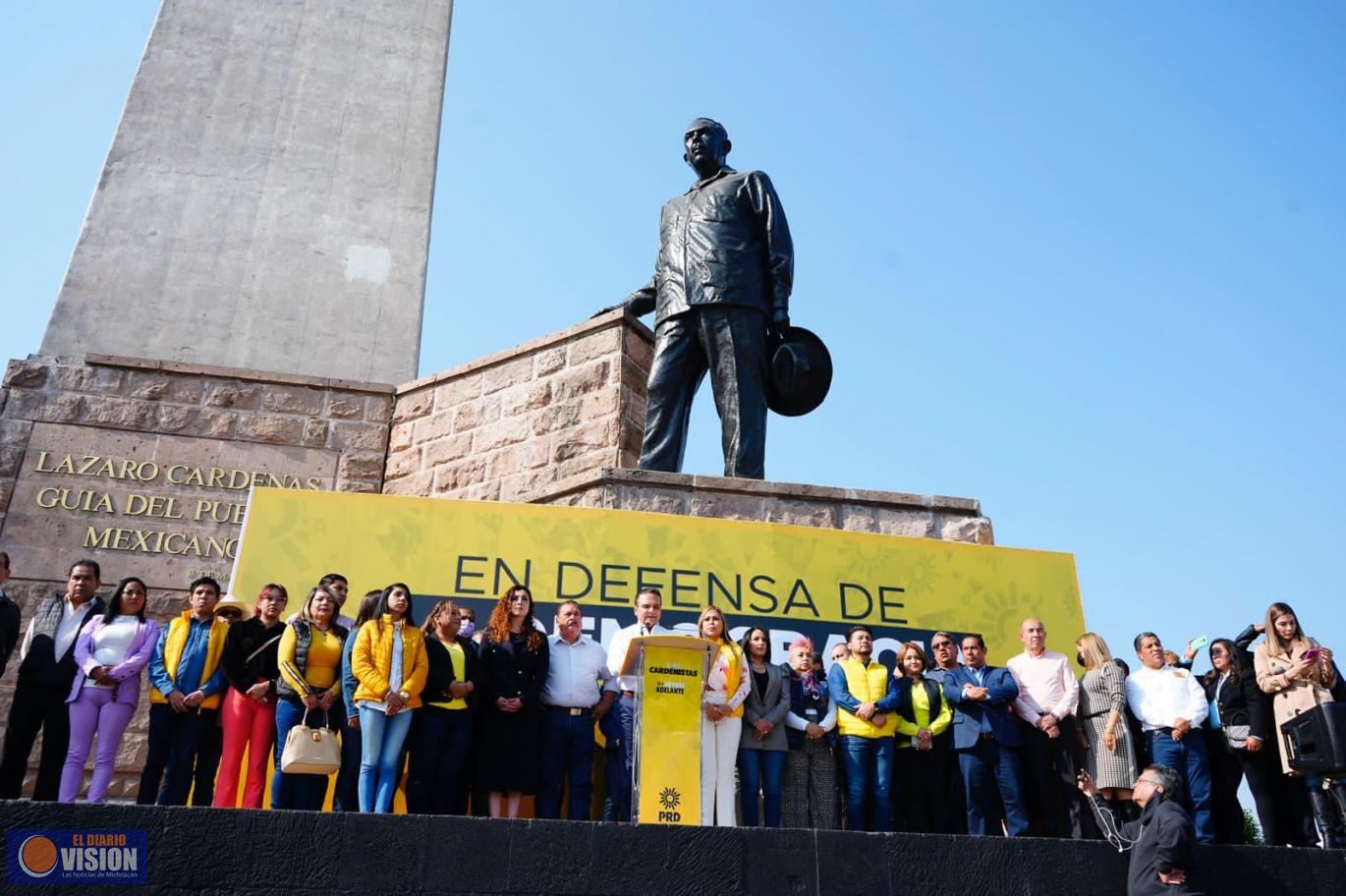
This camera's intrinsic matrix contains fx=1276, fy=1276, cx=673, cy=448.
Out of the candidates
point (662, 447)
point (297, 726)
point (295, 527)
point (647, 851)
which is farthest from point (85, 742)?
point (662, 447)

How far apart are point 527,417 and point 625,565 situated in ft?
8.84

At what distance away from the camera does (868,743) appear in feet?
21.8

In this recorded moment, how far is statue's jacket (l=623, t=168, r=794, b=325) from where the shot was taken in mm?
9250

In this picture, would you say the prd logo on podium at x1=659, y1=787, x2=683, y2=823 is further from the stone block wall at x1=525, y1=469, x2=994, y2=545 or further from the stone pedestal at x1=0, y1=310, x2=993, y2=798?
the stone pedestal at x1=0, y1=310, x2=993, y2=798

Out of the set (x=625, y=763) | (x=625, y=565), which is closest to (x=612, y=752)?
(x=625, y=763)

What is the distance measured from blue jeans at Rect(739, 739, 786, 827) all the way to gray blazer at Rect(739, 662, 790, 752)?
0.05 metres

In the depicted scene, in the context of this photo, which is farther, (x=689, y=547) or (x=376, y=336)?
(x=376, y=336)

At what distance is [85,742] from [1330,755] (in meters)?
5.99

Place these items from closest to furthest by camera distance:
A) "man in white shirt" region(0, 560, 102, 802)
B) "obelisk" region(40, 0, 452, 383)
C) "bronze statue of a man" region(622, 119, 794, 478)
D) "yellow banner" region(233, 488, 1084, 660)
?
"man in white shirt" region(0, 560, 102, 802), "yellow banner" region(233, 488, 1084, 660), "bronze statue of a man" region(622, 119, 794, 478), "obelisk" region(40, 0, 452, 383)

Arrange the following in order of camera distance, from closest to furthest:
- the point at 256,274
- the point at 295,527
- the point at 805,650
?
the point at 805,650
the point at 295,527
the point at 256,274

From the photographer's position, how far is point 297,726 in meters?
5.89

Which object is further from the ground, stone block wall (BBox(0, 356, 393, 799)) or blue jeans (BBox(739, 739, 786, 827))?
stone block wall (BBox(0, 356, 393, 799))

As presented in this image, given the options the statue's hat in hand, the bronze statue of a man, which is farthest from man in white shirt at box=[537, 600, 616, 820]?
the statue's hat in hand

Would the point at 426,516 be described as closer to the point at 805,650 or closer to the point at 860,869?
the point at 805,650
